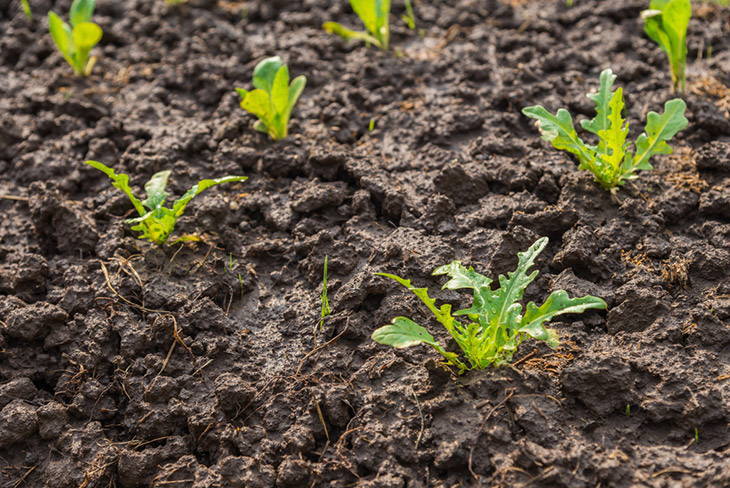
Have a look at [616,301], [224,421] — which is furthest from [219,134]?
[616,301]

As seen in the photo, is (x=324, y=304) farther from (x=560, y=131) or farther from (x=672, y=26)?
(x=672, y=26)

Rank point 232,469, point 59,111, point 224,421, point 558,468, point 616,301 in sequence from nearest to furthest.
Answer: point 558,468 → point 232,469 → point 224,421 → point 616,301 → point 59,111

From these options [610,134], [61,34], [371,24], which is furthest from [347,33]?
[610,134]

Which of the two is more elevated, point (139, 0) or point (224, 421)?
point (139, 0)

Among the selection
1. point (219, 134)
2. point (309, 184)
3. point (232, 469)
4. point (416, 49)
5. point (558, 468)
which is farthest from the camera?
point (416, 49)

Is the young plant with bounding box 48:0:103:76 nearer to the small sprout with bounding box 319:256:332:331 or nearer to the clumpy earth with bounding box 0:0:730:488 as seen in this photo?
the clumpy earth with bounding box 0:0:730:488

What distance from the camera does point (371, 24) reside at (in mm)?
3656

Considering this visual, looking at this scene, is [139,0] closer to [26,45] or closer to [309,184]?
[26,45]

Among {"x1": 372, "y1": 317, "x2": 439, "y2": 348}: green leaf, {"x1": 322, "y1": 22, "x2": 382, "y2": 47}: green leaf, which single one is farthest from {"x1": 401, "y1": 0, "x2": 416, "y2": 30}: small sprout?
{"x1": 372, "y1": 317, "x2": 439, "y2": 348}: green leaf

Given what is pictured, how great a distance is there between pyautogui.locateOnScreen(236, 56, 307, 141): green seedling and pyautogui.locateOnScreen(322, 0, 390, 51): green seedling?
668 mm

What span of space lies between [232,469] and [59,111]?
84.6 inches

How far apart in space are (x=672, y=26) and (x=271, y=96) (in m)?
1.66

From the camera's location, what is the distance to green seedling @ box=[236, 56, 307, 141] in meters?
3.05

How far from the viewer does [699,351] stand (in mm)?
2256
